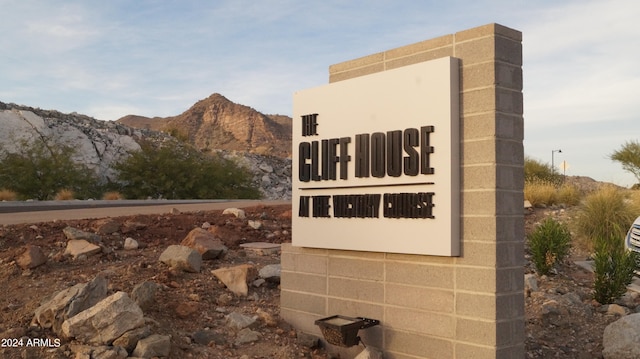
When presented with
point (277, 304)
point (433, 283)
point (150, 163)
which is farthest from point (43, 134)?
point (433, 283)

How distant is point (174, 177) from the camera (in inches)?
1459

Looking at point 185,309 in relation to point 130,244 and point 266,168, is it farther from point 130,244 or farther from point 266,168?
point 266,168

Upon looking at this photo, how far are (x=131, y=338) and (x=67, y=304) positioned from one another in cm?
92

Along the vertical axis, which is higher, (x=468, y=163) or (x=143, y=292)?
(x=468, y=163)

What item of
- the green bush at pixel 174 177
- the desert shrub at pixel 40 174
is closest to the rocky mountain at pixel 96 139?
the green bush at pixel 174 177

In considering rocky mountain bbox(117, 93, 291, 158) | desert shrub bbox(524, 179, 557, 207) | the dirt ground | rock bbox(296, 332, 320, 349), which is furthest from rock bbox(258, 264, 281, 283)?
rocky mountain bbox(117, 93, 291, 158)

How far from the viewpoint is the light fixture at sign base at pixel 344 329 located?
6.38 m

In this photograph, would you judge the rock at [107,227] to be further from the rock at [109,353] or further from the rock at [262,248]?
the rock at [109,353]

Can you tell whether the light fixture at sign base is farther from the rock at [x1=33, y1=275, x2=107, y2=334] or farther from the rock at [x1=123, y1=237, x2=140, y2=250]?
the rock at [x1=123, y1=237, x2=140, y2=250]

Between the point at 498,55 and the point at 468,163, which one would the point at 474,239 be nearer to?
the point at 468,163

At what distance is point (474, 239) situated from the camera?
18.8ft

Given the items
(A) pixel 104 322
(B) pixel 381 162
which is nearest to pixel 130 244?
(A) pixel 104 322

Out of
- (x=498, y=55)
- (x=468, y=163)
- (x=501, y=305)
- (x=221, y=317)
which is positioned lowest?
(x=221, y=317)

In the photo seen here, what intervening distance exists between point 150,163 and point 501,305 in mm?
33191
